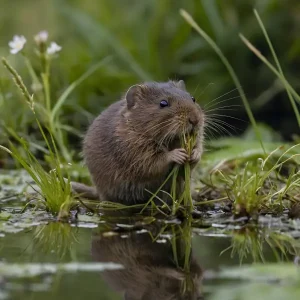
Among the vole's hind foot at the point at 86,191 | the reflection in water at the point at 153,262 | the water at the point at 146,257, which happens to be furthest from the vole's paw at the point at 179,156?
the vole's hind foot at the point at 86,191

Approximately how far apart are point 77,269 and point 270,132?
16.8 feet

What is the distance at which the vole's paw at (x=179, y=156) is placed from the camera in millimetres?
5160

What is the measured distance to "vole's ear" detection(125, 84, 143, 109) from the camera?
5664mm

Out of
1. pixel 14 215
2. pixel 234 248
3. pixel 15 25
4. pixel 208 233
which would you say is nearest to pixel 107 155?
pixel 14 215

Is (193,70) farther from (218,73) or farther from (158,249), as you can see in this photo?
(158,249)

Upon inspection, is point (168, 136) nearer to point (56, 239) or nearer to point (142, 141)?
point (142, 141)

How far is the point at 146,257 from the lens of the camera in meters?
3.93

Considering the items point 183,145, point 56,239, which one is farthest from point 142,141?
point 56,239

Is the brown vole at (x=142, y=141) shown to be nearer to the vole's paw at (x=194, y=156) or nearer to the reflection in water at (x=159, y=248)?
the vole's paw at (x=194, y=156)

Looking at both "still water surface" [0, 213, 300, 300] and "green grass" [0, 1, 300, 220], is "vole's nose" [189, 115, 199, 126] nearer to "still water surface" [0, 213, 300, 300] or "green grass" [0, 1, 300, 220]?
"green grass" [0, 1, 300, 220]

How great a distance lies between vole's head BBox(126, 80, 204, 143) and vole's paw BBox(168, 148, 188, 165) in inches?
5.1

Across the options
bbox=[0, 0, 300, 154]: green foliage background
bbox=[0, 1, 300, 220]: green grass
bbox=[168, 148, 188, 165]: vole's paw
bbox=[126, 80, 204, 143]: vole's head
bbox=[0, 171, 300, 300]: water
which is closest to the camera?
bbox=[0, 171, 300, 300]: water

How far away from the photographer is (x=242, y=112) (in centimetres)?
984

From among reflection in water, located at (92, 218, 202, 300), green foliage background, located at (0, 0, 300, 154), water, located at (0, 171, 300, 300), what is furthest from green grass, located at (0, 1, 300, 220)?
reflection in water, located at (92, 218, 202, 300)
